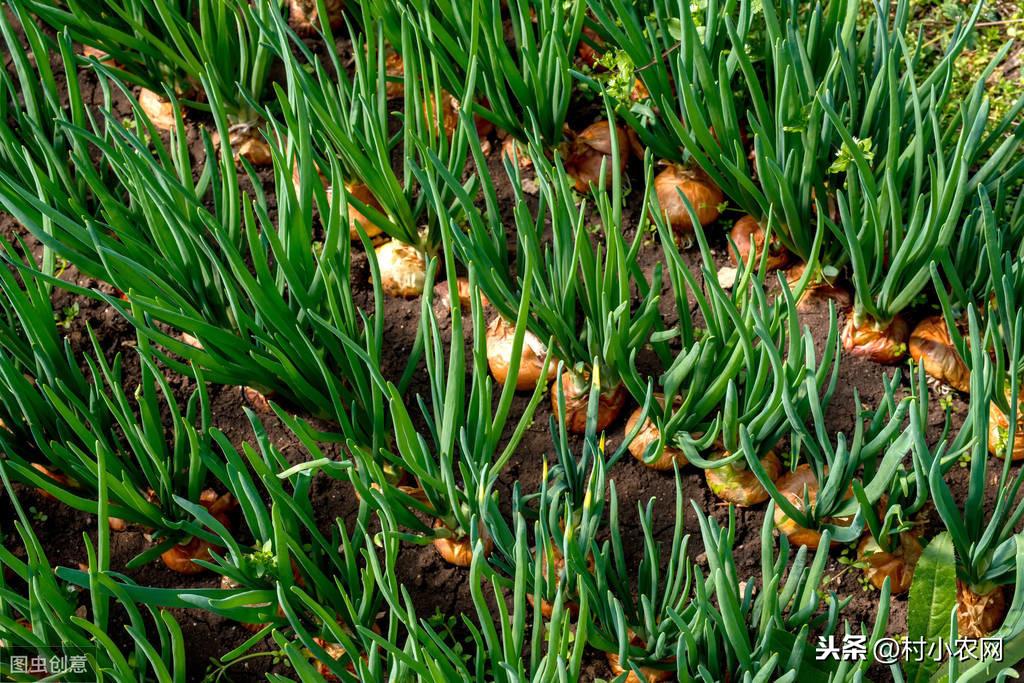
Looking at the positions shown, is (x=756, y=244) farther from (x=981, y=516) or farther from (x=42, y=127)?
(x=42, y=127)

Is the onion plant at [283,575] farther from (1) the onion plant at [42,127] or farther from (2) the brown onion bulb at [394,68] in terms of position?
(2) the brown onion bulb at [394,68]

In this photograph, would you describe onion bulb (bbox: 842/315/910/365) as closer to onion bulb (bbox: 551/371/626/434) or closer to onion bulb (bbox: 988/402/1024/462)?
onion bulb (bbox: 988/402/1024/462)

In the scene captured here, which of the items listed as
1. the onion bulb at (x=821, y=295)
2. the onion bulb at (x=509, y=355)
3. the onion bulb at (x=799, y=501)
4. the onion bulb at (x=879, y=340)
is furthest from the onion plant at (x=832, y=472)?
the onion bulb at (x=509, y=355)

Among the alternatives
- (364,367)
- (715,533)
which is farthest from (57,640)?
(715,533)

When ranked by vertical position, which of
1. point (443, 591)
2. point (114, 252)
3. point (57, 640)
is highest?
point (114, 252)

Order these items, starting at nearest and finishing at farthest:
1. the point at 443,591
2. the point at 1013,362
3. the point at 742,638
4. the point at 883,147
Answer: the point at 742,638
the point at 1013,362
the point at 443,591
the point at 883,147

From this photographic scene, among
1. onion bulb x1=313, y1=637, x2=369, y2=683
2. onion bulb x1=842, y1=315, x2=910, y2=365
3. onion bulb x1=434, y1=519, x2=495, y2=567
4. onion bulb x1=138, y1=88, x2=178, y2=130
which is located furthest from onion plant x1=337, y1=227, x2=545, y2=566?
onion bulb x1=138, y1=88, x2=178, y2=130

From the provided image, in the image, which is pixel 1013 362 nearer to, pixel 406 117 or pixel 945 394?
pixel 945 394
